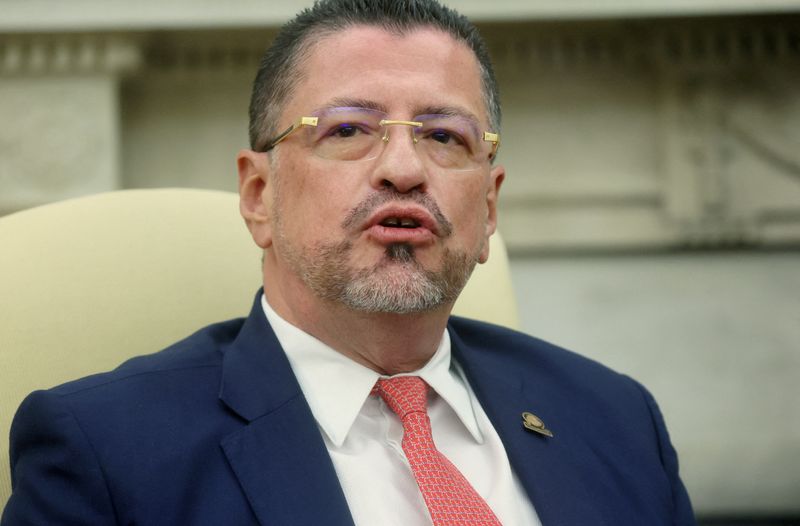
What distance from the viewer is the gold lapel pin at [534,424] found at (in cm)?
213

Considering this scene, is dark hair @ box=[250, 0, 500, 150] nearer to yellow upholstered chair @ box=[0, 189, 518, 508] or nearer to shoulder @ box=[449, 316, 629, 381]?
yellow upholstered chair @ box=[0, 189, 518, 508]

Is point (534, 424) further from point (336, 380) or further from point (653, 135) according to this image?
point (653, 135)

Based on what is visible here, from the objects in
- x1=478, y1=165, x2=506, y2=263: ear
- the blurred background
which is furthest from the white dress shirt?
the blurred background

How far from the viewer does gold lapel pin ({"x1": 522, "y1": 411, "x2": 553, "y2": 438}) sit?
84.0 inches

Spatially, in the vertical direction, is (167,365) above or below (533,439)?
above

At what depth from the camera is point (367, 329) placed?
2039 mm

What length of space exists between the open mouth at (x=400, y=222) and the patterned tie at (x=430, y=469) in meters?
0.30

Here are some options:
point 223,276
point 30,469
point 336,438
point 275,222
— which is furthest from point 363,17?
A: point 30,469

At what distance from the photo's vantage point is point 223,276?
2381mm

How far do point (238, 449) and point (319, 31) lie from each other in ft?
2.66

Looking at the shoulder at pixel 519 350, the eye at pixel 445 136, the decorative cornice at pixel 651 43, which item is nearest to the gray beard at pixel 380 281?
the eye at pixel 445 136

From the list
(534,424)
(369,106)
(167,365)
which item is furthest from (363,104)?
(534,424)

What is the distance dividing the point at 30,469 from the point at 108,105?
2.90 meters

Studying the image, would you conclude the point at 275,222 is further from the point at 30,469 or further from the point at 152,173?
the point at 152,173
